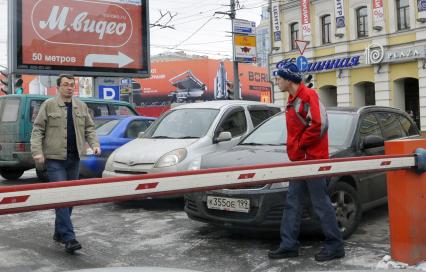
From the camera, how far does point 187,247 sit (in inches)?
207

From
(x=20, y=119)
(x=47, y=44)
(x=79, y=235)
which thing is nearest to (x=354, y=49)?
(x=47, y=44)

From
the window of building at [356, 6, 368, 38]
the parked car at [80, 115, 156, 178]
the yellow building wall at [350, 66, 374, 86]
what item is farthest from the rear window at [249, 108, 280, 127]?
the window of building at [356, 6, 368, 38]

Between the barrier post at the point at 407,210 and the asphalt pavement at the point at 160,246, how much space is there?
263 mm

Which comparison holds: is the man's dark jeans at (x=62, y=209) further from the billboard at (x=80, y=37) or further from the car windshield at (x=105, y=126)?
the billboard at (x=80, y=37)

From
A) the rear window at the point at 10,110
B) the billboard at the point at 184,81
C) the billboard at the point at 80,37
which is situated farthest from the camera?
the billboard at the point at 184,81

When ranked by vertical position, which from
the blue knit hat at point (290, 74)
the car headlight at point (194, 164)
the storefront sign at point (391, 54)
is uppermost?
the storefront sign at point (391, 54)

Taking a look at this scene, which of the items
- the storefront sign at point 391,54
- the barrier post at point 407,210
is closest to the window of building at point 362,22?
the storefront sign at point 391,54

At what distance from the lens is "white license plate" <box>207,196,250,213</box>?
202 inches

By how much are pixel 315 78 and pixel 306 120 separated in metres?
27.0

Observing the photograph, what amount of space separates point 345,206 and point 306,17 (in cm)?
2641

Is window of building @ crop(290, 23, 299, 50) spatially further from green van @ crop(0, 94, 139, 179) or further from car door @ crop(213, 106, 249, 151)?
car door @ crop(213, 106, 249, 151)

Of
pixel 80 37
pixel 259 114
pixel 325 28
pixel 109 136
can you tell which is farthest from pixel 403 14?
pixel 109 136

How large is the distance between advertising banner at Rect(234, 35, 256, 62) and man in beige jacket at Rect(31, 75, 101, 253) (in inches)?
670

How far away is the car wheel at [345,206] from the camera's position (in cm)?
535
